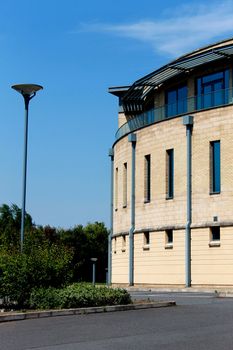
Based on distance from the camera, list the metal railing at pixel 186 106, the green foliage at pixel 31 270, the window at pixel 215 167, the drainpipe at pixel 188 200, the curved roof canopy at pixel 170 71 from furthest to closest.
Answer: the curved roof canopy at pixel 170 71 → the metal railing at pixel 186 106 → the drainpipe at pixel 188 200 → the window at pixel 215 167 → the green foliage at pixel 31 270

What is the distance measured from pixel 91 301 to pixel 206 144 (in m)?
18.2

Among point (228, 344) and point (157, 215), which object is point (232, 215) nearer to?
point (157, 215)

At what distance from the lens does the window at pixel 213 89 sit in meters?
34.6

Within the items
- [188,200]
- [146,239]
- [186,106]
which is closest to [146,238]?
[146,239]

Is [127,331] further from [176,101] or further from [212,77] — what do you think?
[176,101]

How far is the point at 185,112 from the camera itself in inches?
1420

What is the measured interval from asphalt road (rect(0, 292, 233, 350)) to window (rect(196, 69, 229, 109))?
19.2 meters

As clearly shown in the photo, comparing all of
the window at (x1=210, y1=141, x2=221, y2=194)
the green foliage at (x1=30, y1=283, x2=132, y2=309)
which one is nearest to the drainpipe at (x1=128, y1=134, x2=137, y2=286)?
the window at (x1=210, y1=141, x2=221, y2=194)

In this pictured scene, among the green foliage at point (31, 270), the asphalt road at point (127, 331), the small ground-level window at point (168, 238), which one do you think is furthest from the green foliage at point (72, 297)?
the small ground-level window at point (168, 238)

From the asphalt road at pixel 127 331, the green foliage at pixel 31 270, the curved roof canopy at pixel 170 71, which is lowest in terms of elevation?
the asphalt road at pixel 127 331

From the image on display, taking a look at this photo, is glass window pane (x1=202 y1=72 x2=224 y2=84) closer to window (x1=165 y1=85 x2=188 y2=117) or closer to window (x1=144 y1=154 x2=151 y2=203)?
window (x1=165 y1=85 x2=188 y2=117)

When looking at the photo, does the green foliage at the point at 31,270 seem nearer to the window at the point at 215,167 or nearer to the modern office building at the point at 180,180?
the modern office building at the point at 180,180

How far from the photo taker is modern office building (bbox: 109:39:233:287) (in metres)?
33.2

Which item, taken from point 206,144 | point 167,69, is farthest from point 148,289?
point 167,69
